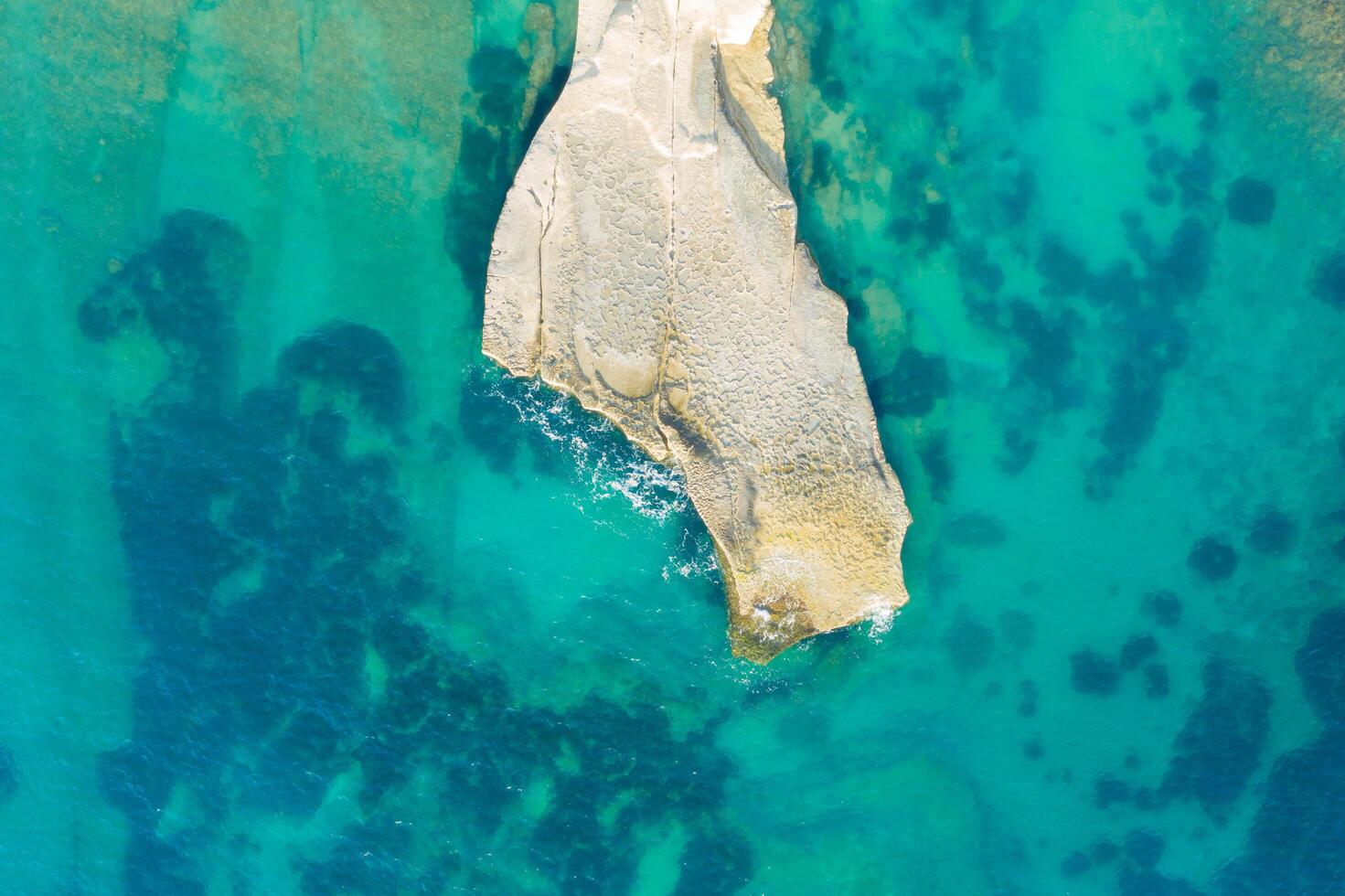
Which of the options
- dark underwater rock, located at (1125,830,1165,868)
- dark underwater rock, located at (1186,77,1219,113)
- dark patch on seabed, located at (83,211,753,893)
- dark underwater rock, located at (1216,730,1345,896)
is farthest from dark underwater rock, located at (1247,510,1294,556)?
dark patch on seabed, located at (83,211,753,893)

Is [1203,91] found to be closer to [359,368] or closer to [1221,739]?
[1221,739]

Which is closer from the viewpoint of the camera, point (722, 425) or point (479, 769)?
point (722, 425)

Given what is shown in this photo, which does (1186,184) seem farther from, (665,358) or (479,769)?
(479,769)

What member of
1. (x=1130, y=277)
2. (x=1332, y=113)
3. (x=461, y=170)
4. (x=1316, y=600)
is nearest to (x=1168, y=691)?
(x=1316, y=600)

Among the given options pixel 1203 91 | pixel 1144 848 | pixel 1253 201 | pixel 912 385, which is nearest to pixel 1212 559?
pixel 1144 848

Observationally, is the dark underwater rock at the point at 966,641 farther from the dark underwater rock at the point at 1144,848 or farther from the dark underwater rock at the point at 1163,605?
the dark underwater rock at the point at 1144,848

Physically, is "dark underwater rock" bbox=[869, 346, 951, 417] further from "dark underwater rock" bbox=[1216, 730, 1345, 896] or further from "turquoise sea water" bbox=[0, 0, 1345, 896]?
"dark underwater rock" bbox=[1216, 730, 1345, 896]
